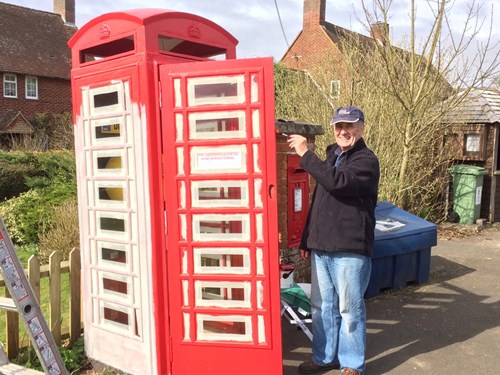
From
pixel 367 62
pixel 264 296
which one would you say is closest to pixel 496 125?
pixel 367 62

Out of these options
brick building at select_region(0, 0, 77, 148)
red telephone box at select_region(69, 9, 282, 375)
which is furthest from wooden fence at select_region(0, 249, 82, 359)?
brick building at select_region(0, 0, 77, 148)

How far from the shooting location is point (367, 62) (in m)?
10.1

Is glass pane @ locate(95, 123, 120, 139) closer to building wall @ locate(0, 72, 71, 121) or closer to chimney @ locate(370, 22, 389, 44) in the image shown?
chimney @ locate(370, 22, 389, 44)

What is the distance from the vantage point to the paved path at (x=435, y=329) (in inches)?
159

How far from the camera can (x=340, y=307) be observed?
3660 millimetres

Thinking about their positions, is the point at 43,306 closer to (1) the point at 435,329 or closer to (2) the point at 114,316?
(2) the point at 114,316

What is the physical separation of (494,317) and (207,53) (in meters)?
4.08

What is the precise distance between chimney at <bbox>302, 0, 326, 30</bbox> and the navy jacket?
83.6ft

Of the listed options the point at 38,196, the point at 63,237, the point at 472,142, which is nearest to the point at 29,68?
the point at 38,196

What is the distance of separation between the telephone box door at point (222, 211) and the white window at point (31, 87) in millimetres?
24124

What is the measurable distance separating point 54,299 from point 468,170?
→ 30.8 ft

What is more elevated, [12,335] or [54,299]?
[54,299]

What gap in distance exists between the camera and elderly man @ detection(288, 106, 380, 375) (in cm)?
346

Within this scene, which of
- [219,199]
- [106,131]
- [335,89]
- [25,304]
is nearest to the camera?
[25,304]
